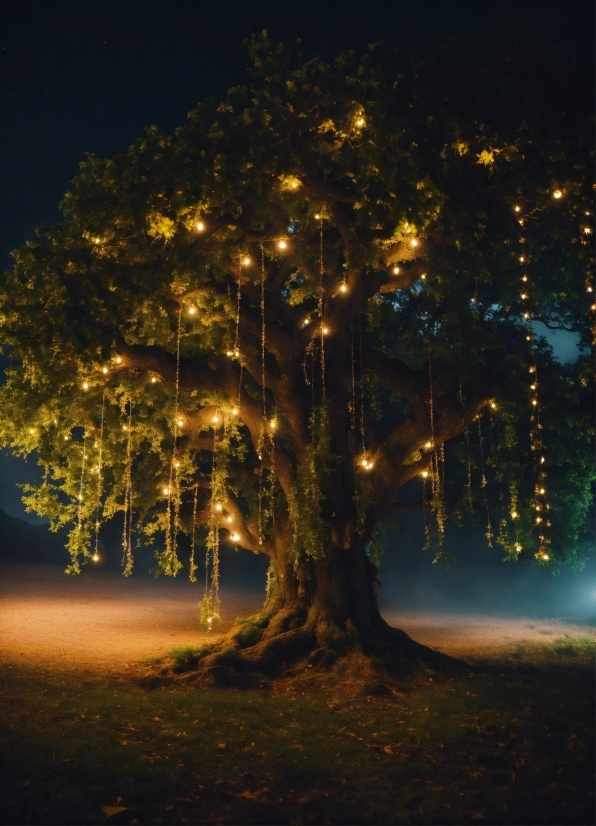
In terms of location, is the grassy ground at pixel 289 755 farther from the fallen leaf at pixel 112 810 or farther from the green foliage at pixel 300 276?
the green foliage at pixel 300 276

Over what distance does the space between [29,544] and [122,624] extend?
21.5 m

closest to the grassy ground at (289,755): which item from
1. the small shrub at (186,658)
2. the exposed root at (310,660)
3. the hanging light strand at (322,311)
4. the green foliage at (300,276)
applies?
the exposed root at (310,660)

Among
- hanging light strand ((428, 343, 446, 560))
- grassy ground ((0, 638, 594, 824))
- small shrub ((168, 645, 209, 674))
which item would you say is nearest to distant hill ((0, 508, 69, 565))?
small shrub ((168, 645, 209, 674))

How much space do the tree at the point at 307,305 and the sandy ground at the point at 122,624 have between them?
186 cm

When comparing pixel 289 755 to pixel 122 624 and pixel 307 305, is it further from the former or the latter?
pixel 122 624

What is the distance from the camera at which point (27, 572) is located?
24.9 meters

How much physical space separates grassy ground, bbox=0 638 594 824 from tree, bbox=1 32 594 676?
241 cm

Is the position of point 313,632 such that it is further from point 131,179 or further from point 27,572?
point 27,572

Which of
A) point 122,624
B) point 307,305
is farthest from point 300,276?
point 122,624

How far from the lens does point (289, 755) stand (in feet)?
18.4

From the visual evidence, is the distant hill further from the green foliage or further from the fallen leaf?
the fallen leaf

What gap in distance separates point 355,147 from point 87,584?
1948 centimetres

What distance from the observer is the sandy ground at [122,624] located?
34.3 feet

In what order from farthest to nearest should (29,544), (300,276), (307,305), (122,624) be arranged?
(29,544) → (122,624) → (300,276) → (307,305)
